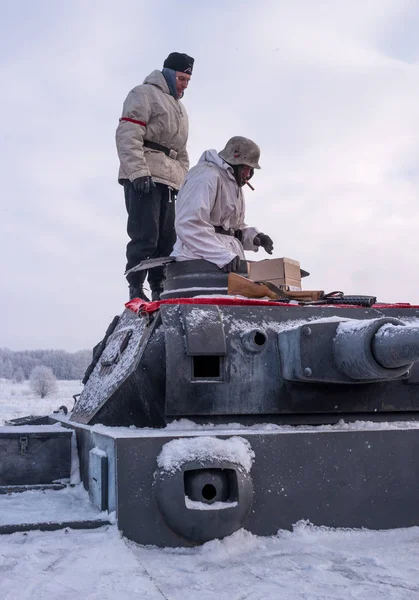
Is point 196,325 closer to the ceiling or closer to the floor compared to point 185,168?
closer to the floor

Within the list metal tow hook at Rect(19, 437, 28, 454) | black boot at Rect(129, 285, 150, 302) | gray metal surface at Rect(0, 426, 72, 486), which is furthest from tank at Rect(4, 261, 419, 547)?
black boot at Rect(129, 285, 150, 302)

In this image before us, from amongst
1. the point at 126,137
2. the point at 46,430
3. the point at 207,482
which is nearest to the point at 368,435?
the point at 207,482

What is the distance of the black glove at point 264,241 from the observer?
5.71 meters

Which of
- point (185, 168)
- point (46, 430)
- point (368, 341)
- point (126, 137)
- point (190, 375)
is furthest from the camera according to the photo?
point (185, 168)

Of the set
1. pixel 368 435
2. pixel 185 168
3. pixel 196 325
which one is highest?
pixel 185 168

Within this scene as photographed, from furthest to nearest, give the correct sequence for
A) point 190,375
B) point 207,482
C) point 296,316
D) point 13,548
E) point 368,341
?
1. point 296,316
2. point 190,375
3. point 368,341
4. point 207,482
5. point 13,548

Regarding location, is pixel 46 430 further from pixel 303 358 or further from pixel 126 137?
pixel 126 137

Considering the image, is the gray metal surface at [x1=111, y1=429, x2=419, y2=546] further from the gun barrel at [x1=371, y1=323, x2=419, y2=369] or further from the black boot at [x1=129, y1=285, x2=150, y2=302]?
the black boot at [x1=129, y1=285, x2=150, y2=302]

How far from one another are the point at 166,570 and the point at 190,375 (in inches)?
43.6

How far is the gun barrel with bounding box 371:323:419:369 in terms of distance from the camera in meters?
3.15

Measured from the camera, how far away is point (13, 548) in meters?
2.71

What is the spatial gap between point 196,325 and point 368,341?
88 cm

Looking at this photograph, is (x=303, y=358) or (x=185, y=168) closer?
(x=303, y=358)

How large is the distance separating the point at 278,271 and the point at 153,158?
202 cm
